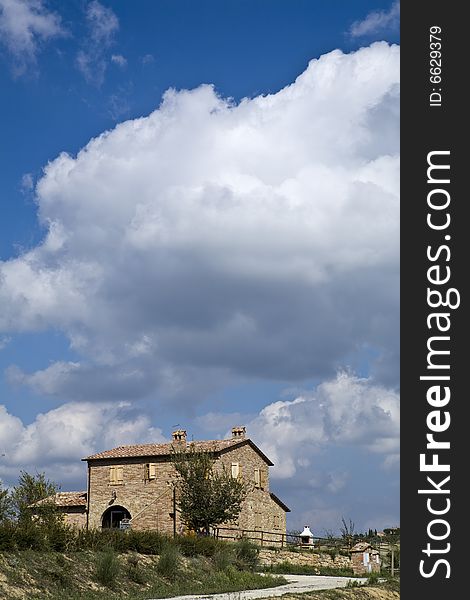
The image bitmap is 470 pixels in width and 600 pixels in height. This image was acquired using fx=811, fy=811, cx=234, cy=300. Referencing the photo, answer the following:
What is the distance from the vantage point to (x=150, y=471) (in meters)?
51.1

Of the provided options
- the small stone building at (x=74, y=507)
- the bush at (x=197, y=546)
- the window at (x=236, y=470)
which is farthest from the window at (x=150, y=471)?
the bush at (x=197, y=546)

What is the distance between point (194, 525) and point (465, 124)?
1473 inches

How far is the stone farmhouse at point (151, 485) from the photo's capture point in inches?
1946

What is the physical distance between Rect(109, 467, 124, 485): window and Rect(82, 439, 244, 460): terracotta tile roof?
83cm

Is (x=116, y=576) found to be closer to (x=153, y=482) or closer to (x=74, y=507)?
(x=153, y=482)

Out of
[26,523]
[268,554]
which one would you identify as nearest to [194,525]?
[268,554]

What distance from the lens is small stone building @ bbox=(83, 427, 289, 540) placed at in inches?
1946

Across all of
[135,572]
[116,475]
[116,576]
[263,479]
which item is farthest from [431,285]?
[263,479]

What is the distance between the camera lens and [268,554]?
37719mm

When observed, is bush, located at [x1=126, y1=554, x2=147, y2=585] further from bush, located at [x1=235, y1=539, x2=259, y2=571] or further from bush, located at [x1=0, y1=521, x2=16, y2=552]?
bush, located at [x1=235, y1=539, x2=259, y2=571]

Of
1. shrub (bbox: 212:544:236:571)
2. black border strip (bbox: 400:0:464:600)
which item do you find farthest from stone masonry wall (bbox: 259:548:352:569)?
black border strip (bbox: 400:0:464:600)

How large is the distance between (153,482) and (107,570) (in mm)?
27291

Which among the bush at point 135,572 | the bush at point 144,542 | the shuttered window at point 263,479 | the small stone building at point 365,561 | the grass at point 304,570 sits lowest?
the grass at point 304,570

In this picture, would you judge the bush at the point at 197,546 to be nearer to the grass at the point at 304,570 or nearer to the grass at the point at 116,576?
the grass at the point at 116,576
